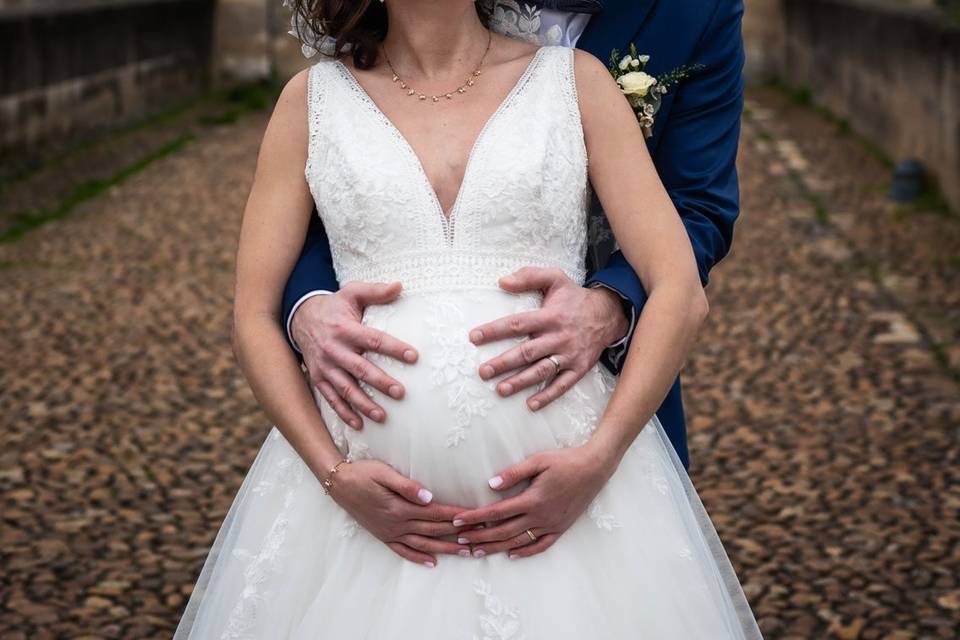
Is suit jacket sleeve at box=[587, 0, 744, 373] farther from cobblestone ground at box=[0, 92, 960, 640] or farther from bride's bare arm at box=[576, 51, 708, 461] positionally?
cobblestone ground at box=[0, 92, 960, 640]

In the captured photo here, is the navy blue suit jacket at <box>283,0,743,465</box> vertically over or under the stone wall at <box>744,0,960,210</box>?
over

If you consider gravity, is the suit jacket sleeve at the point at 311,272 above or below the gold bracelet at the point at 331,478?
above

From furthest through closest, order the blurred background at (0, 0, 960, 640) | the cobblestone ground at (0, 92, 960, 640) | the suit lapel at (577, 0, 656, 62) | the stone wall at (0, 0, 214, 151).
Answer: the stone wall at (0, 0, 214, 151) < the blurred background at (0, 0, 960, 640) < the cobblestone ground at (0, 92, 960, 640) < the suit lapel at (577, 0, 656, 62)

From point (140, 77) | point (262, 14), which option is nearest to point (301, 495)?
point (140, 77)

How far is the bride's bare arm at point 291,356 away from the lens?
2.15 metres

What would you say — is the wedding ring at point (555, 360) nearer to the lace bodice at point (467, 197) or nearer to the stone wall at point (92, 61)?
the lace bodice at point (467, 197)

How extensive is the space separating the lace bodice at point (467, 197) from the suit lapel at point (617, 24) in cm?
28

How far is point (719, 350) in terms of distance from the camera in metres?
6.57

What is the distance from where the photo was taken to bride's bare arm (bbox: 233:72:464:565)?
7.07 feet

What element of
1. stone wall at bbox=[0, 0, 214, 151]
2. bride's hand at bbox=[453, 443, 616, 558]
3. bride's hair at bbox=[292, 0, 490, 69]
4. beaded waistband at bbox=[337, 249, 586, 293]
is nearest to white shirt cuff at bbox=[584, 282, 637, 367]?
beaded waistband at bbox=[337, 249, 586, 293]

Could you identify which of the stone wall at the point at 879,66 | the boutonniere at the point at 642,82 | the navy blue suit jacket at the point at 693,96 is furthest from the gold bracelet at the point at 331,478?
the stone wall at the point at 879,66

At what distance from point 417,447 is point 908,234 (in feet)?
22.9

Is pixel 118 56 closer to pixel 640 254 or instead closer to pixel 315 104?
pixel 315 104

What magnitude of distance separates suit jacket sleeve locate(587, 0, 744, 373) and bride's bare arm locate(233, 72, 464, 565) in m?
0.63
